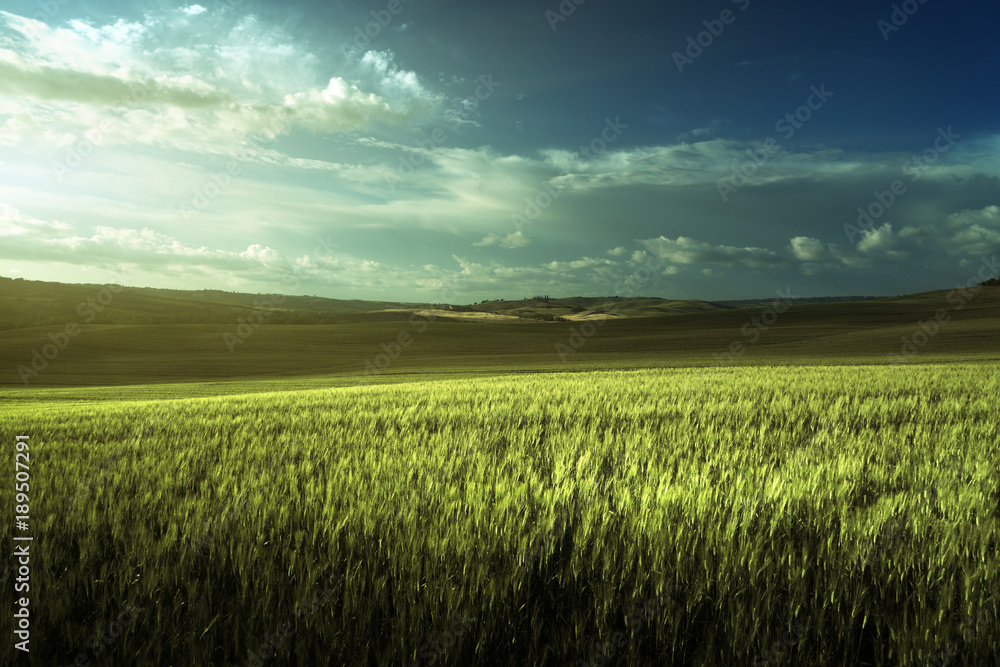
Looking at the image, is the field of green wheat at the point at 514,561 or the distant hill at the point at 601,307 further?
the distant hill at the point at 601,307

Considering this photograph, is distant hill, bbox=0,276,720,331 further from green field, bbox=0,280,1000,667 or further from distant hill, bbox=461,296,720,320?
green field, bbox=0,280,1000,667

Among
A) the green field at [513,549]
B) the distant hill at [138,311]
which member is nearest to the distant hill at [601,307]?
the distant hill at [138,311]

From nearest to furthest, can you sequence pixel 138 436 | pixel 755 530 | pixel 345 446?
pixel 755 530 → pixel 345 446 → pixel 138 436

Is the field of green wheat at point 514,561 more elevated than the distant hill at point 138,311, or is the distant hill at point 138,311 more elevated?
the distant hill at point 138,311

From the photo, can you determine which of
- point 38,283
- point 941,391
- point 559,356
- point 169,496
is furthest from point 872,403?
point 38,283

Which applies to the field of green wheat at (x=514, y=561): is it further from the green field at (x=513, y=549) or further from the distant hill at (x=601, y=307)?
the distant hill at (x=601, y=307)

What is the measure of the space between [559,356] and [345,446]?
42.9m

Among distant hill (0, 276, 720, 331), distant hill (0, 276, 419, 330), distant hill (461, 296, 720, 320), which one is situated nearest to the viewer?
distant hill (0, 276, 419, 330)

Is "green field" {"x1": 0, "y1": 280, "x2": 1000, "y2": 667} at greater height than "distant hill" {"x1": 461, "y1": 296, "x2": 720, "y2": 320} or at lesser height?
lesser

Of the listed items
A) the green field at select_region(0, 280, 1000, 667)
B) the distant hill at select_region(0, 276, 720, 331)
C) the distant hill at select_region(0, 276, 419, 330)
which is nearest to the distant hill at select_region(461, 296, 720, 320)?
the distant hill at select_region(0, 276, 720, 331)

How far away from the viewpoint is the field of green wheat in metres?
1.78

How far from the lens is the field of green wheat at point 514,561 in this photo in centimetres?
178

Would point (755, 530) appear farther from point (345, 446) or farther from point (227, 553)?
point (345, 446)

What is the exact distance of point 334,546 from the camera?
235 centimetres
